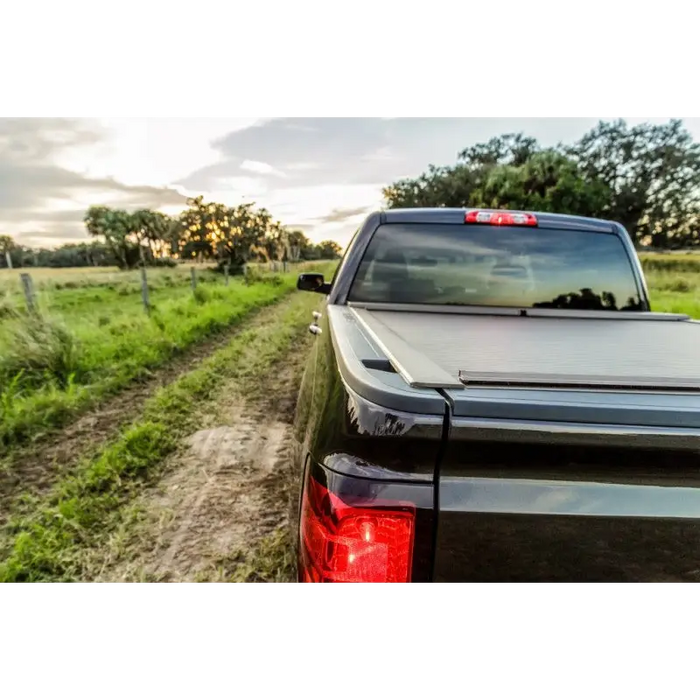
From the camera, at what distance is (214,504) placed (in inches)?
121

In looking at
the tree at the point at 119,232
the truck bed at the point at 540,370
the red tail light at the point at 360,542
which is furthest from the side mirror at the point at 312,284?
the tree at the point at 119,232

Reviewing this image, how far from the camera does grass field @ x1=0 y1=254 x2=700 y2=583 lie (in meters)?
2.54

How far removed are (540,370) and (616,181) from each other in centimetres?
3632

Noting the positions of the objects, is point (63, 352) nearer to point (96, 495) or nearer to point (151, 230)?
point (96, 495)

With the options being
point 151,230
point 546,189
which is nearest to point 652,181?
point 546,189

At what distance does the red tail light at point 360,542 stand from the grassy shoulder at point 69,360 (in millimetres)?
4020

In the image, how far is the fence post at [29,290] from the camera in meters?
6.00

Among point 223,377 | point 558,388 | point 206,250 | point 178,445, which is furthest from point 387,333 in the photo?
point 206,250

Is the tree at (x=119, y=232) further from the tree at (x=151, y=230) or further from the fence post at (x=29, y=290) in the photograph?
the fence post at (x=29, y=290)

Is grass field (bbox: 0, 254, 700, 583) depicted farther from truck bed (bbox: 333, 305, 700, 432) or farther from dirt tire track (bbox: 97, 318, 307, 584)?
truck bed (bbox: 333, 305, 700, 432)

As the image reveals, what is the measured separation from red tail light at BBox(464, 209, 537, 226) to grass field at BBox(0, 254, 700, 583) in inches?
81.5

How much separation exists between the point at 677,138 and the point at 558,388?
37.2m

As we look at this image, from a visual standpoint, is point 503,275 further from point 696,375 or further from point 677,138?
point 677,138

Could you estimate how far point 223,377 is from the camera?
5945 mm
